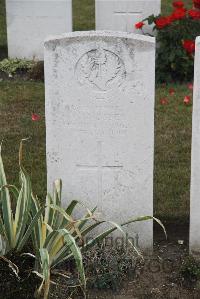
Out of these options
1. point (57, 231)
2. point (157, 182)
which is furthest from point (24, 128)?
point (57, 231)

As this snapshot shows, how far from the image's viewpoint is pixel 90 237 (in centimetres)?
476

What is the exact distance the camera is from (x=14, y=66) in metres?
9.67

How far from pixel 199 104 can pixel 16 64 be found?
18.5ft

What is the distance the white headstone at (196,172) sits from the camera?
14.5 ft

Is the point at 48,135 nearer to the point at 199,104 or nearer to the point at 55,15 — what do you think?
the point at 199,104

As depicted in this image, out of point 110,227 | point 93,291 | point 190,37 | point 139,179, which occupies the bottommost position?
point 93,291

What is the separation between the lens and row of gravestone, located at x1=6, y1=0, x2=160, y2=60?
9.64 metres

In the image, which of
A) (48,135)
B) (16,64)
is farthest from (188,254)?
(16,64)

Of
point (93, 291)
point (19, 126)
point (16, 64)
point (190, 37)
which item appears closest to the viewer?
point (93, 291)

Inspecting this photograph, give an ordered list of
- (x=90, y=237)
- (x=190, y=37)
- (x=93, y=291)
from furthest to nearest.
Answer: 1. (x=190, y=37)
2. (x=90, y=237)
3. (x=93, y=291)

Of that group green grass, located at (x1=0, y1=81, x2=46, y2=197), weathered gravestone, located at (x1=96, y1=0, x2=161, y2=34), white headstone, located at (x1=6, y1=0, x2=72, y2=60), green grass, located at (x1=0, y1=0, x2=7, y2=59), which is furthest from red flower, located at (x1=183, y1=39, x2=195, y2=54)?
green grass, located at (x1=0, y1=0, x2=7, y2=59)

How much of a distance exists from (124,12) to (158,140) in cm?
321

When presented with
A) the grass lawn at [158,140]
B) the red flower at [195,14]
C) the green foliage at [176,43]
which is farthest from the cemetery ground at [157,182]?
the red flower at [195,14]

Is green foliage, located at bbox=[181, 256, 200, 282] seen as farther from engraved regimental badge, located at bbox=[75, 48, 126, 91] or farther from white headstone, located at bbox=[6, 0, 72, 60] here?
white headstone, located at bbox=[6, 0, 72, 60]
